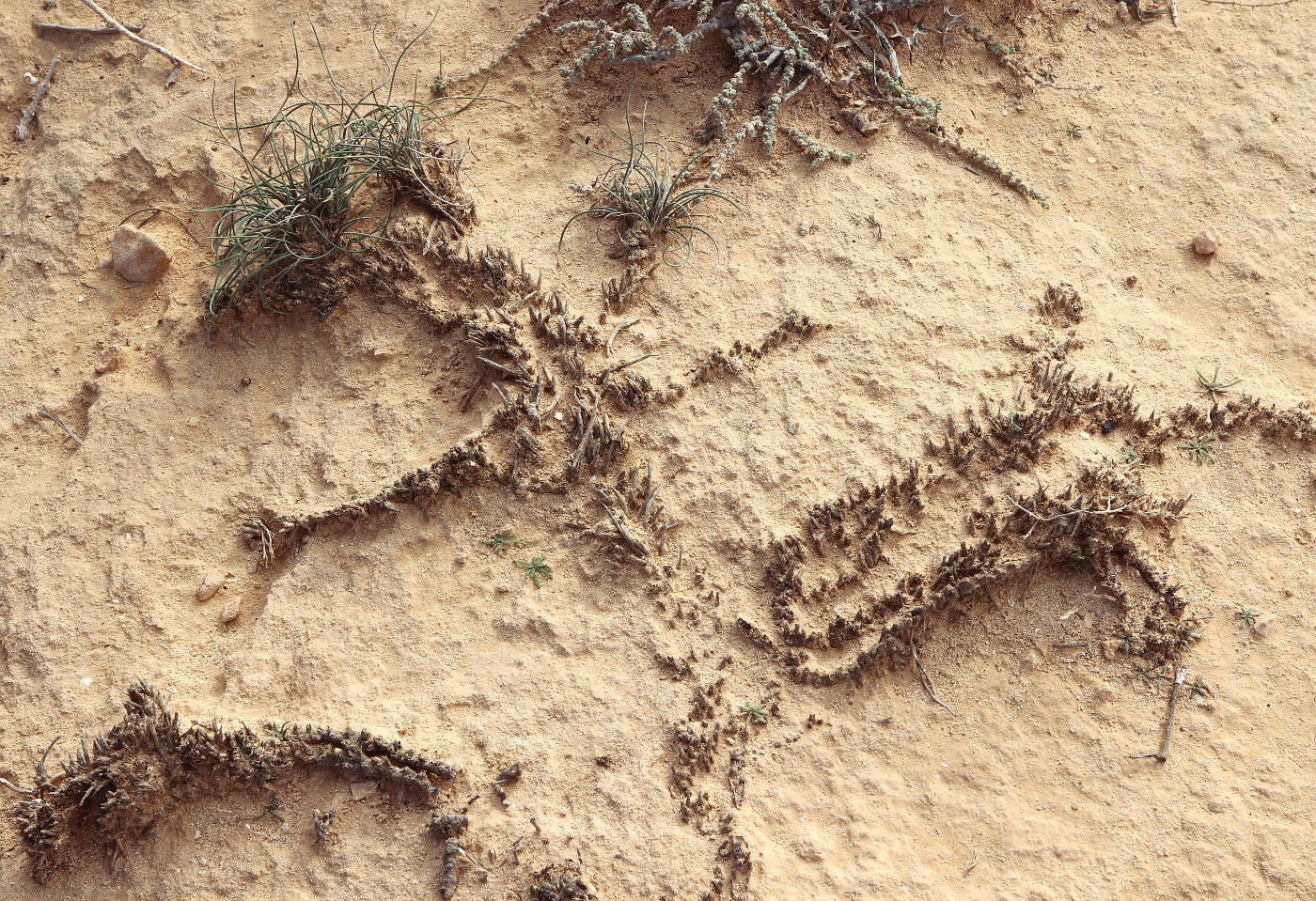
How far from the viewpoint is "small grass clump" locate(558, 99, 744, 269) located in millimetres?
2824

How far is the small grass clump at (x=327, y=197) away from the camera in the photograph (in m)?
2.79

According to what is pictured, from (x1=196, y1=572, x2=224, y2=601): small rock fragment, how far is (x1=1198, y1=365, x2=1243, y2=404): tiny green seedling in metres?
2.80

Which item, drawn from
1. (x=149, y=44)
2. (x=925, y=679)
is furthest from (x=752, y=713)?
(x=149, y=44)

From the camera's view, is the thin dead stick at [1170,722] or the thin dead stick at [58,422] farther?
the thin dead stick at [58,422]

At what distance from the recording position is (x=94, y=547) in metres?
2.62

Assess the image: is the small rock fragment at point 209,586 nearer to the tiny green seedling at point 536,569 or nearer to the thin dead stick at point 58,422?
the thin dead stick at point 58,422

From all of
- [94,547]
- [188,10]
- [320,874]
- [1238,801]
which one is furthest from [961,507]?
[188,10]

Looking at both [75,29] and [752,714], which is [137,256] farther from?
[752,714]

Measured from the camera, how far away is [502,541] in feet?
8.32

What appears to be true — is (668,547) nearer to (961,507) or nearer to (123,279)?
(961,507)

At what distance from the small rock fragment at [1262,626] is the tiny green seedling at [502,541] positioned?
1920mm

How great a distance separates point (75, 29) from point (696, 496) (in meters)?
2.86

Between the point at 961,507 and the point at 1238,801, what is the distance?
0.94 meters

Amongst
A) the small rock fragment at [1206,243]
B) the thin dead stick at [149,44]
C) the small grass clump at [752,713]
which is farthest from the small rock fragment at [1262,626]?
the thin dead stick at [149,44]
